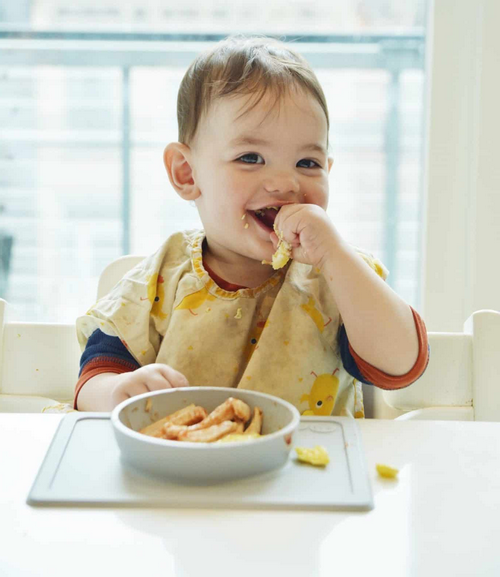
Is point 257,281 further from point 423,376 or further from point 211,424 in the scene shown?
point 211,424

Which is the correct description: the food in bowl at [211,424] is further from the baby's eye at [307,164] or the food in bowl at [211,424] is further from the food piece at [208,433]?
the baby's eye at [307,164]

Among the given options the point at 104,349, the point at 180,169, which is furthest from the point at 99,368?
the point at 180,169

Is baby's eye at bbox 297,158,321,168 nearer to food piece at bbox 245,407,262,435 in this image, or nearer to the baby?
the baby

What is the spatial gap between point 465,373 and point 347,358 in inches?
6.2

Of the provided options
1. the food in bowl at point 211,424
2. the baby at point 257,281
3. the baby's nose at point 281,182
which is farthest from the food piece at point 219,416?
the baby's nose at point 281,182

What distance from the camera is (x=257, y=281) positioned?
104 centimetres

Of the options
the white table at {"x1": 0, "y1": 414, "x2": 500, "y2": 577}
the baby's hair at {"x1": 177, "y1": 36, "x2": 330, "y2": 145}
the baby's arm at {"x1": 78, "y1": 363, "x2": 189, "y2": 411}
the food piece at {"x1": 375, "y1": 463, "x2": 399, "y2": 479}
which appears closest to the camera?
the white table at {"x1": 0, "y1": 414, "x2": 500, "y2": 577}

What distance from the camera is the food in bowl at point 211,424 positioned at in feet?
1.93

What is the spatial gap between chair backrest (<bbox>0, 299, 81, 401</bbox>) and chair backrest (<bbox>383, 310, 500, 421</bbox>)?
18.8 inches

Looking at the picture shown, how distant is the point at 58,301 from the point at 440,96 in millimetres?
1047

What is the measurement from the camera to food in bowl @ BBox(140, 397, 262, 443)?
0.59 metres

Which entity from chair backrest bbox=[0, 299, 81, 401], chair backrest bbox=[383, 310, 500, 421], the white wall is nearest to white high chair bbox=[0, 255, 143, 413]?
chair backrest bbox=[0, 299, 81, 401]

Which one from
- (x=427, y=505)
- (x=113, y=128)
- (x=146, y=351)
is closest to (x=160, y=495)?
(x=427, y=505)

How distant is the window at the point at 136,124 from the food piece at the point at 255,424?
1.14m
